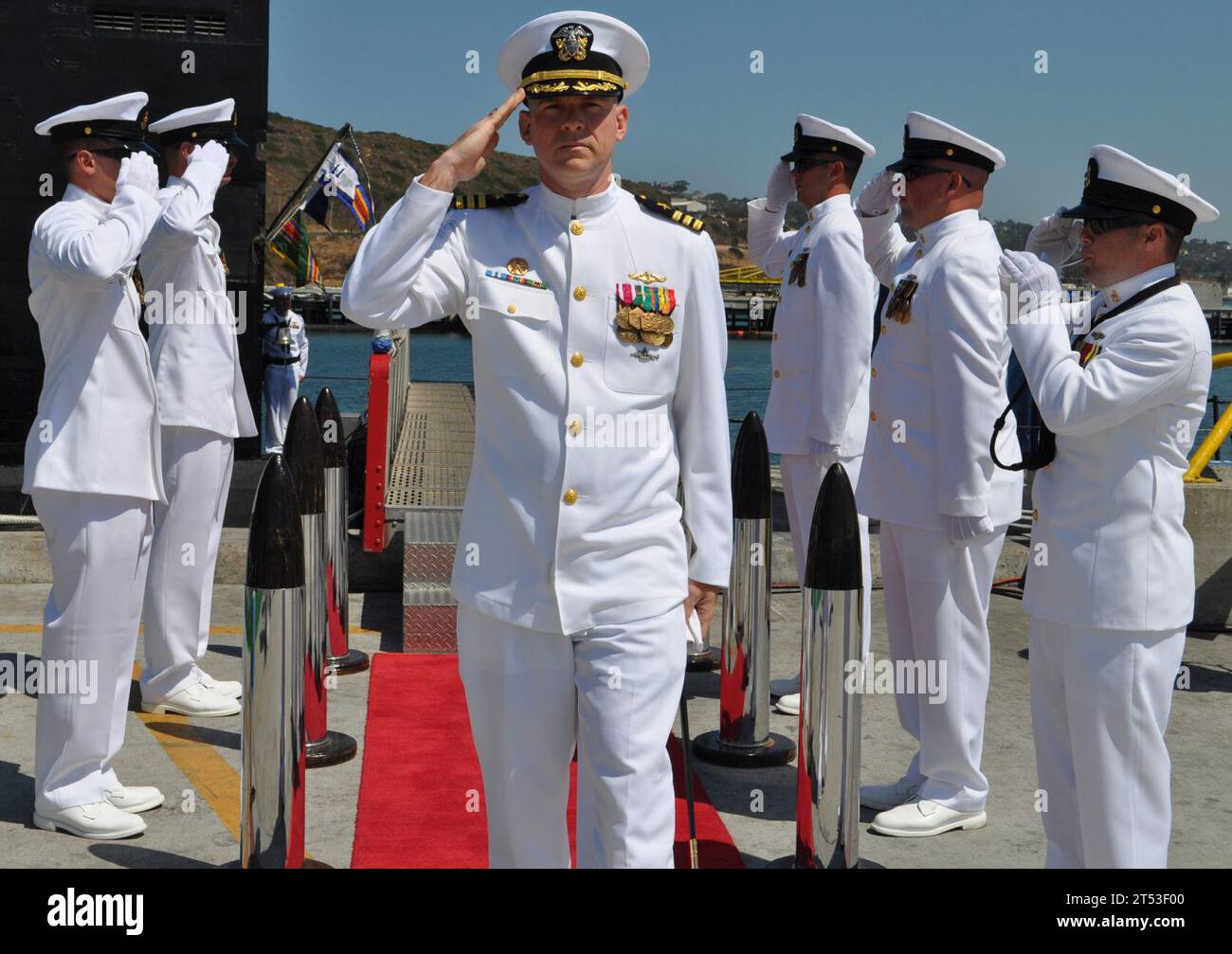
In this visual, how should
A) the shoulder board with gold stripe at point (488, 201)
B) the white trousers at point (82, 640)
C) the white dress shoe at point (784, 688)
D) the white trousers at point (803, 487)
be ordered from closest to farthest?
the shoulder board with gold stripe at point (488, 201) < the white trousers at point (82, 640) < the white trousers at point (803, 487) < the white dress shoe at point (784, 688)

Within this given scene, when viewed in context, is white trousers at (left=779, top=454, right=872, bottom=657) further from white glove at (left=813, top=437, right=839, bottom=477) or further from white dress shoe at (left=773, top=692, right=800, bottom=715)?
white dress shoe at (left=773, top=692, right=800, bottom=715)

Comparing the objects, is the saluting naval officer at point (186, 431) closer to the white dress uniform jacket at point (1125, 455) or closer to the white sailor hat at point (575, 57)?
the white sailor hat at point (575, 57)

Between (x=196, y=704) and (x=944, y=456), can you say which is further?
(x=196, y=704)

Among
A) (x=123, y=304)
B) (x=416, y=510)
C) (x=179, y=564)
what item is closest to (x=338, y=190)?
(x=416, y=510)

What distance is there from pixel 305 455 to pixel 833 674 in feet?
9.02

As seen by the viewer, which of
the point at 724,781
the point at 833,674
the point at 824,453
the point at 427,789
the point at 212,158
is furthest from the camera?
the point at 824,453

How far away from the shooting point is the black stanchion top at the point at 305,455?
6012 millimetres

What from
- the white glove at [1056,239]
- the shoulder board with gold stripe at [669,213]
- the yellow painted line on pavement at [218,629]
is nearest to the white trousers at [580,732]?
the shoulder board with gold stripe at [669,213]

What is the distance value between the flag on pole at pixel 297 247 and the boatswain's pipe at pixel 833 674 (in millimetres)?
13626

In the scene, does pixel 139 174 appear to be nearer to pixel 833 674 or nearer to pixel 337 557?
pixel 337 557

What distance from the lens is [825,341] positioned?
6.11 meters

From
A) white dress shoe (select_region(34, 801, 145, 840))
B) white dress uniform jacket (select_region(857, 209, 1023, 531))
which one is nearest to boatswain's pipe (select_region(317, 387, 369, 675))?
white dress shoe (select_region(34, 801, 145, 840))

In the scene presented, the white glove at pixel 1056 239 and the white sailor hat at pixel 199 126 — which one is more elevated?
the white sailor hat at pixel 199 126

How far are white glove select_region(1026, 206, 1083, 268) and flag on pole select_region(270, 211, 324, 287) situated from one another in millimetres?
13034
